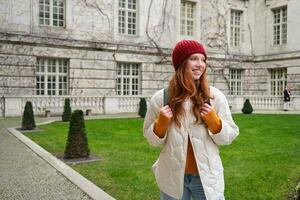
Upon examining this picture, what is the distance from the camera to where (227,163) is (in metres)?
7.34

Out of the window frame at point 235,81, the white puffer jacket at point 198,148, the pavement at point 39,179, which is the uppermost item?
the window frame at point 235,81

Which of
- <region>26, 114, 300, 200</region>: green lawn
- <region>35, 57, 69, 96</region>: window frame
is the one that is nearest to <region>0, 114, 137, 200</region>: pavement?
<region>26, 114, 300, 200</region>: green lawn

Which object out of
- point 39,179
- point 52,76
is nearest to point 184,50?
point 39,179

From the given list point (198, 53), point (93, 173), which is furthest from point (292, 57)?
point (198, 53)

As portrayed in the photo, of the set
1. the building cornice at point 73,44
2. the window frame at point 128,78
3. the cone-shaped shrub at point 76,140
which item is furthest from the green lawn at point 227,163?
the window frame at point 128,78

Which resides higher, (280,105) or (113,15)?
(113,15)

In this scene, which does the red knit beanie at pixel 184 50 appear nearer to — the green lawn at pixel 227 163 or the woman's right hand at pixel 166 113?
the woman's right hand at pixel 166 113

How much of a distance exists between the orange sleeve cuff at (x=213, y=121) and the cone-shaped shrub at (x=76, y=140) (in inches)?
230

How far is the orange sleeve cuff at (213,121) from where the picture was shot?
103 inches

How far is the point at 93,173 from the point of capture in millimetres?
6613

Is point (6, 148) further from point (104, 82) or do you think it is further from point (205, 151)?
point (104, 82)

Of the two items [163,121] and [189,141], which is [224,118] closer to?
[189,141]

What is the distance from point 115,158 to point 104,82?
15.1 metres

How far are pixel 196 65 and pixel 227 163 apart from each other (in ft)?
16.5
